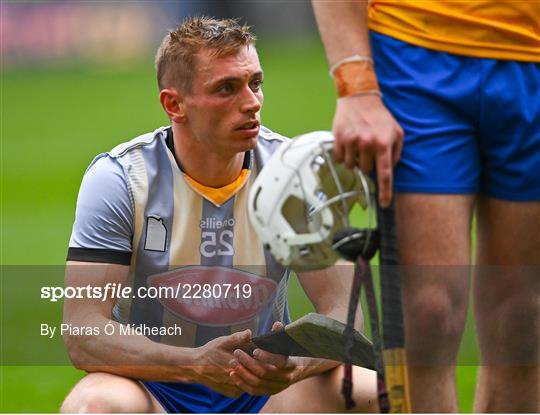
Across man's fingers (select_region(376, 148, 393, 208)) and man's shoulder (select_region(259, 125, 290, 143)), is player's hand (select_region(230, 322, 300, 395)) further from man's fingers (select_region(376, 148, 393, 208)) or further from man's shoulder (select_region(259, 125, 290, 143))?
man's fingers (select_region(376, 148, 393, 208))

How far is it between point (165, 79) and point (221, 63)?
0.26 m

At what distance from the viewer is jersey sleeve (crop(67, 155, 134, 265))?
4398mm

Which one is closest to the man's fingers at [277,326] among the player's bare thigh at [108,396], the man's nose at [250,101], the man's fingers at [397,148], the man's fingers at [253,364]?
the man's fingers at [253,364]

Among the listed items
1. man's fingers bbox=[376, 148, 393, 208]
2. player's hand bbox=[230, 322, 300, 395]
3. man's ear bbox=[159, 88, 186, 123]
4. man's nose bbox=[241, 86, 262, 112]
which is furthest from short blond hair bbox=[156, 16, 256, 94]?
man's fingers bbox=[376, 148, 393, 208]

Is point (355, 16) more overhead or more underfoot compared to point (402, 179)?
more overhead

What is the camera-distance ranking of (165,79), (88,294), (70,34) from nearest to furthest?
(88,294), (165,79), (70,34)

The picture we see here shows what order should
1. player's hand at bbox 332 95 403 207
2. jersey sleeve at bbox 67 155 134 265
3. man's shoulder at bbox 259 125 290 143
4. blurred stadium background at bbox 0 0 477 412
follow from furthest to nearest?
blurred stadium background at bbox 0 0 477 412, man's shoulder at bbox 259 125 290 143, jersey sleeve at bbox 67 155 134 265, player's hand at bbox 332 95 403 207

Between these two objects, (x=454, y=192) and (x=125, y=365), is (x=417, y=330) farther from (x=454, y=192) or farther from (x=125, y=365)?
(x=125, y=365)

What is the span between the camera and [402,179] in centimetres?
361

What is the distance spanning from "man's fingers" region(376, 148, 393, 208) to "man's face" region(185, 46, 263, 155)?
1.00 meters

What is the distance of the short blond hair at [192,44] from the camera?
4.53 metres

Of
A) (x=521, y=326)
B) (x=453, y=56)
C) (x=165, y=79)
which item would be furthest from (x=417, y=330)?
(x=165, y=79)

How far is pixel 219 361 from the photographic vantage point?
4.26 m

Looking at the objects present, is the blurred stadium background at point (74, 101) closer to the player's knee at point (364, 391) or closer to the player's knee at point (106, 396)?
the player's knee at point (364, 391)
